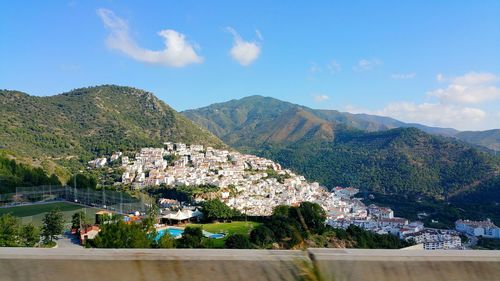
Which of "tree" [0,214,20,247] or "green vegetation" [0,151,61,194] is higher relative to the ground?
"green vegetation" [0,151,61,194]

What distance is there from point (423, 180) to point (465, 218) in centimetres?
2025

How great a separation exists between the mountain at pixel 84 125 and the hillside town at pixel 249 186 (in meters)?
5.32

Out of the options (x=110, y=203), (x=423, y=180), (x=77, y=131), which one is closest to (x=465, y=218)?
(x=423, y=180)

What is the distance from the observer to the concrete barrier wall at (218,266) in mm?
1433

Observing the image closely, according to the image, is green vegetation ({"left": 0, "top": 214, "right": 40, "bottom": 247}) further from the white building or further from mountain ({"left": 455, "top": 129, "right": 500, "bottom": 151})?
mountain ({"left": 455, "top": 129, "right": 500, "bottom": 151})

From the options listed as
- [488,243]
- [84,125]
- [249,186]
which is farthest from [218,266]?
[84,125]

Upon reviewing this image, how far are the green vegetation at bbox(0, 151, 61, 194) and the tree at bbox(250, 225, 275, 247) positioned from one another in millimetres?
22466

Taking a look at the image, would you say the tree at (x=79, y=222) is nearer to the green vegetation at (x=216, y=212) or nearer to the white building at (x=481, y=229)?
the green vegetation at (x=216, y=212)

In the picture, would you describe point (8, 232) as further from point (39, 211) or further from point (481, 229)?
point (481, 229)

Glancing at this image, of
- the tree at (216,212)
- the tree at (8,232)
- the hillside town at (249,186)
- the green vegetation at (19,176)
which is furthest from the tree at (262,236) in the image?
the green vegetation at (19,176)

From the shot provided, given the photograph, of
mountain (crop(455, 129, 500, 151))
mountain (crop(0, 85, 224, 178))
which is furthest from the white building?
mountain (crop(455, 129, 500, 151))

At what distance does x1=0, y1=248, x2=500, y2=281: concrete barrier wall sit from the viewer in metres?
1.43

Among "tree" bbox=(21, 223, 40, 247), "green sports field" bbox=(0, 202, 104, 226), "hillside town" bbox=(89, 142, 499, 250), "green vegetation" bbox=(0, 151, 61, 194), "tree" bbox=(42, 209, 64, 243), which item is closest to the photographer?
"tree" bbox=(21, 223, 40, 247)

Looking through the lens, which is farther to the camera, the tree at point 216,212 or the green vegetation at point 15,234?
the tree at point 216,212
